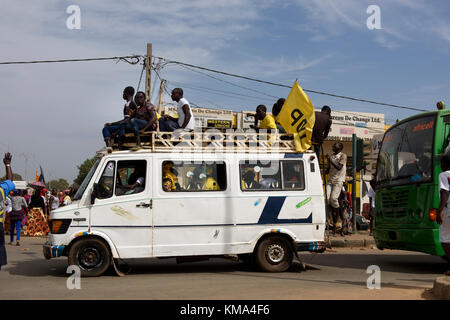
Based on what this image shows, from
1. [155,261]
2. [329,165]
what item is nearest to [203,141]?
[155,261]

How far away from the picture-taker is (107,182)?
8.90m

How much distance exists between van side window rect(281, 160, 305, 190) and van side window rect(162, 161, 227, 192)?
1085 mm

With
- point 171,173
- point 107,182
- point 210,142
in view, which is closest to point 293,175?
point 210,142

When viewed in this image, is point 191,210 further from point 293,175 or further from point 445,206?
point 445,206

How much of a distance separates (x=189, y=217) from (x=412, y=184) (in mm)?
4060

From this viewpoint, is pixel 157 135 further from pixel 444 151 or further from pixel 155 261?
pixel 444 151

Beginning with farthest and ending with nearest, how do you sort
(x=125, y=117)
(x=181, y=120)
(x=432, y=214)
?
1. (x=125, y=117)
2. (x=181, y=120)
3. (x=432, y=214)

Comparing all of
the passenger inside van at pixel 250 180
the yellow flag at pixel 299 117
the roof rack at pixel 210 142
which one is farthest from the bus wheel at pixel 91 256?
the yellow flag at pixel 299 117

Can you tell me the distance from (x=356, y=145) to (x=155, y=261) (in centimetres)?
676

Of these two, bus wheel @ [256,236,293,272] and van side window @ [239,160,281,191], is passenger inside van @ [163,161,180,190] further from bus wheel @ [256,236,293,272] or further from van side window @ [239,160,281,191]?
bus wheel @ [256,236,293,272]

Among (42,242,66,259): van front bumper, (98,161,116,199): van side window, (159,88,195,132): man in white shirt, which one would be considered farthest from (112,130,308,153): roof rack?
(42,242,66,259): van front bumper

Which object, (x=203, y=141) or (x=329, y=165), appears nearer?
(x=203, y=141)
